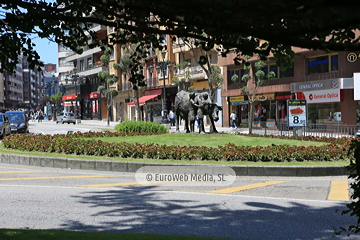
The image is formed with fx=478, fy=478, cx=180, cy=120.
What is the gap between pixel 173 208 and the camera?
7.59 metres

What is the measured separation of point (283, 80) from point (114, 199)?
31.8 metres

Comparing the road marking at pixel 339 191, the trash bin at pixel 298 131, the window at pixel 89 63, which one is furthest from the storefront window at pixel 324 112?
the window at pixel 89 63

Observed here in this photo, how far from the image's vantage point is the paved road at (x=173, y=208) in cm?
623

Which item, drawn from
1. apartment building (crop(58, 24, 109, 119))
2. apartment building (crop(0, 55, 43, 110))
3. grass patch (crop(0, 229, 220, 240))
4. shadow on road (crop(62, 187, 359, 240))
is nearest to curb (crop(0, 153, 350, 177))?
shadow on road (crop(62, 187, 359, 240))

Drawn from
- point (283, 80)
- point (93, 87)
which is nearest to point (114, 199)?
point (283, 80)

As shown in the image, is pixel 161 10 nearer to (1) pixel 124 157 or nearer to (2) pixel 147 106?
(1) pixel 124 157

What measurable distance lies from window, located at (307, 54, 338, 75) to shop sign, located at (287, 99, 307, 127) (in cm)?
1169

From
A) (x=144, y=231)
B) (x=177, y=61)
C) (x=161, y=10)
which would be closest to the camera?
(x=161, y=10)

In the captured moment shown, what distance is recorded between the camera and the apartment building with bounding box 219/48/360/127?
32062mm

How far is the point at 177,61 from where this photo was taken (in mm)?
55344

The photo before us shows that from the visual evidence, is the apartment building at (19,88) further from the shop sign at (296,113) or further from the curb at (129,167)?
the curb at (129,167)

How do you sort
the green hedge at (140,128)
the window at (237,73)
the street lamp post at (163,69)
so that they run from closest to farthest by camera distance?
the green hedge at (140,128) < the street lamp post at (163,69) < the window at (237,73)

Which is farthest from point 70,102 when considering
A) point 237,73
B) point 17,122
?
point 17,122

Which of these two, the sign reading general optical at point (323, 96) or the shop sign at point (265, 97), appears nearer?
the sign reading general optical at point (323, 96)
